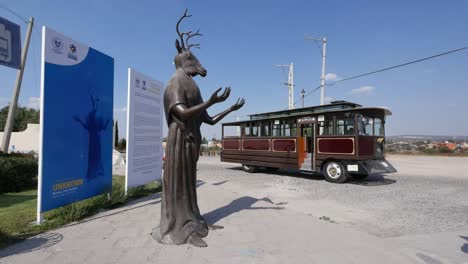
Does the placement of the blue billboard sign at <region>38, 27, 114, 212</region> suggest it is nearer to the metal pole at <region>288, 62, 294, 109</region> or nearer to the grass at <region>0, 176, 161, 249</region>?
the grass at <region>0, 176, 161, 249</region>

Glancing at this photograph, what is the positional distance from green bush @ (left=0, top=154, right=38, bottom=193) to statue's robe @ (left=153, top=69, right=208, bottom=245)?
6924mm

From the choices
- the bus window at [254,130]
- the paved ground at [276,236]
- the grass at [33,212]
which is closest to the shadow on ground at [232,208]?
the paved ground at [276,236]

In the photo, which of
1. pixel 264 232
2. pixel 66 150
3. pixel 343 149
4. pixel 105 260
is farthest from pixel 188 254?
pixel 343 149

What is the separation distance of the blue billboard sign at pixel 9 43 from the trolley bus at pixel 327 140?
10388 mm

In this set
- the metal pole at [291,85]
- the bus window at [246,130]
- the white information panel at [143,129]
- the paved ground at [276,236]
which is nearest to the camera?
the paved ground at [276,236]

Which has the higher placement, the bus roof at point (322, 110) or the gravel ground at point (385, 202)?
the bus roof at point (322, 110)

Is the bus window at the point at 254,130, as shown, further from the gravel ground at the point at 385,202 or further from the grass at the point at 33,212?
the grass at the point at 33,212

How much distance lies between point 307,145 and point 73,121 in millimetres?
9934

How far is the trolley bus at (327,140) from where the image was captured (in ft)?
38.4

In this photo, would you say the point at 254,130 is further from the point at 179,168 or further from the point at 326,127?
the point at 179,168

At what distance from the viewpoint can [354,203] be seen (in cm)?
830

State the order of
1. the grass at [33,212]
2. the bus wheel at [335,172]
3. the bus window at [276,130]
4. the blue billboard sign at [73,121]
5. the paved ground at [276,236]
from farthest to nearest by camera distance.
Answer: the bus window at [276,130] → the bus wheel at [335,172] → the blue billboard sign at [73,121] → the grass at [33,212] → the paved ground at [276,236]

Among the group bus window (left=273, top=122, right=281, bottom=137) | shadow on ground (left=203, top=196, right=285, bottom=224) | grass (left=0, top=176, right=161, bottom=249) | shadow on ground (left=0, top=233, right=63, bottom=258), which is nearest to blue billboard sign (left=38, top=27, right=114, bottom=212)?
grass (left=0, top=176, right=161, bottom=249)

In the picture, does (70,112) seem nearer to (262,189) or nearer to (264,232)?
(264,232)
